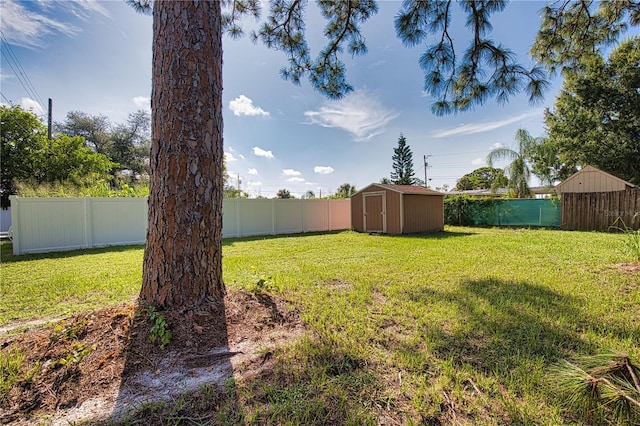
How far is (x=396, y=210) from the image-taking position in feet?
33.1

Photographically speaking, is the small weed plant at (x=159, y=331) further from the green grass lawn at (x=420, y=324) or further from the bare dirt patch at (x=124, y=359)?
the green grass lawn at (x=420, y=324)

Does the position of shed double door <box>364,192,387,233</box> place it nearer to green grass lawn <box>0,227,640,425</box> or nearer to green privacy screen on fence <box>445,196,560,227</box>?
green privacy screen on fence <box>445,196,560,227</box>

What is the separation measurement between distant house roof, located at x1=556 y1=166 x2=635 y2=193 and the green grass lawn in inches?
286

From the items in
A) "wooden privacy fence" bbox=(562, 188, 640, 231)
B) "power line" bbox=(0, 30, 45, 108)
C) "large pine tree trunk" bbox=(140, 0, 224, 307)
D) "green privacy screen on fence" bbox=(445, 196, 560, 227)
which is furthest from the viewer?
"green privacy screen on fence" bbox=(445, 196, 560, 227)

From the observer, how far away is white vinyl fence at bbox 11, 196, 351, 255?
6.27 metres

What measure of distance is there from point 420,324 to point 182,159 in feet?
7.79

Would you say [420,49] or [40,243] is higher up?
[420,49]

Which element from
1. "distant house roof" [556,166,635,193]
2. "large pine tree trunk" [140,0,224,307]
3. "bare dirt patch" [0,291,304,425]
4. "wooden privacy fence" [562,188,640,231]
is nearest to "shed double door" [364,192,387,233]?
"wooden privacy fence" [562,188,640,231]

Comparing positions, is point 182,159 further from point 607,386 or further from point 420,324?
point 607,386

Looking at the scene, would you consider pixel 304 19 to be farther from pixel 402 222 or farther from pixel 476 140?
pixel 476 140

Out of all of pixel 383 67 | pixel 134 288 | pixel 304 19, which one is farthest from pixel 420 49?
pixel 134 288

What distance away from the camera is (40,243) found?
6.43 m

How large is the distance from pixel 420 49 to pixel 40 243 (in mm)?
9375

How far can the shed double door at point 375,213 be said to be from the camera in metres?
10.5
